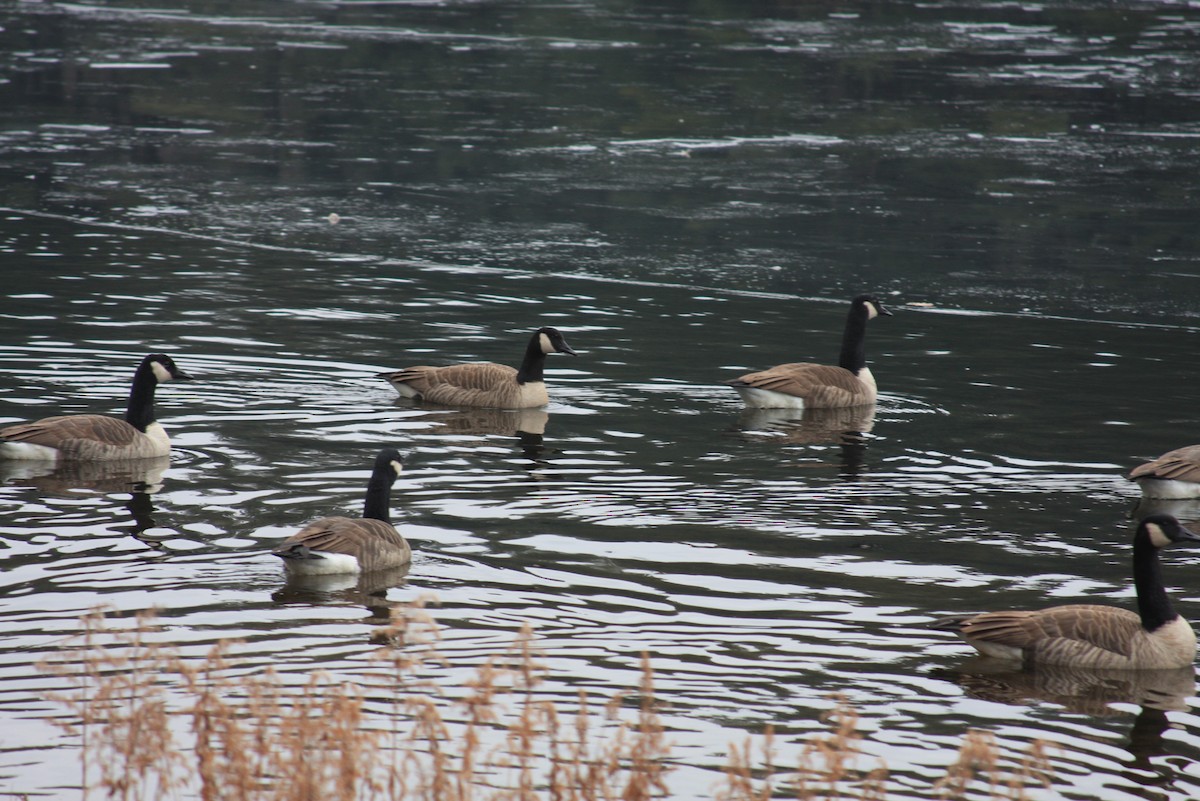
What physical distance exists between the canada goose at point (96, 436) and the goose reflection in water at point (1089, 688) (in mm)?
6589

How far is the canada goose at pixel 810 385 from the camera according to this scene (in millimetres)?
14516

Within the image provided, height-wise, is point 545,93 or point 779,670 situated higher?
point 545,93

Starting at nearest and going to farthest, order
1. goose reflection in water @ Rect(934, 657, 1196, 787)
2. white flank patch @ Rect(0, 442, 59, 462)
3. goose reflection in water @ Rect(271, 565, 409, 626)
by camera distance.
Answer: goose reflection in water @ Rect(934, 657, 1196, 787), goose reflection in water @ Rect(271, 565, 409, 626), white flank patch @ Rect(0, 442, 59, 462)

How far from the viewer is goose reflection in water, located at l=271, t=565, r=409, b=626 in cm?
905

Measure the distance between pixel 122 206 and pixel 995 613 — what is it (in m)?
17.8

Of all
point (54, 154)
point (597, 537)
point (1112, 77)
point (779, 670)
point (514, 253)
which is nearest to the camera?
point (779, 670)

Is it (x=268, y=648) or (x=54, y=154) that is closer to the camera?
(x=268, y=648)

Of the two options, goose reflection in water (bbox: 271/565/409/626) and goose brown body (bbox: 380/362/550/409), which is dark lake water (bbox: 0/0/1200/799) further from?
goose brown body (bbox: 380/362/550/409)

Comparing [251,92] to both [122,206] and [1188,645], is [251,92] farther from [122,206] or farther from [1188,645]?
[1188,645]

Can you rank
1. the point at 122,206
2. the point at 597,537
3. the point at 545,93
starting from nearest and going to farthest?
the point at 597,537 → the point at 122,206 → the point at 545,93

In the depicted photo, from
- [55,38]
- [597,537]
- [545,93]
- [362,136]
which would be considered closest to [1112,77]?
[545,93]

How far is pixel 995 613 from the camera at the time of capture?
8438 millimetres

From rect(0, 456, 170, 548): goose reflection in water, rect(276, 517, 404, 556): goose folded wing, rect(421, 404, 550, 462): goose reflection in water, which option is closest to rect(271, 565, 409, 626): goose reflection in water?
rect(276, 517, 404, 556): goose folded wing

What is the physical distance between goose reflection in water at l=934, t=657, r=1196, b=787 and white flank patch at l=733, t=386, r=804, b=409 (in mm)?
6085
